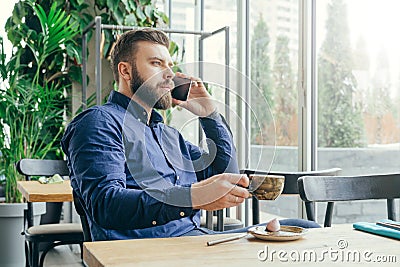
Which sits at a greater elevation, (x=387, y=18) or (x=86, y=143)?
(x=387, y=18)

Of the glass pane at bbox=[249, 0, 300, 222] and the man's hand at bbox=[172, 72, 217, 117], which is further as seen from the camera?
the glass pane at bbox=[249, 0, 300, 222]

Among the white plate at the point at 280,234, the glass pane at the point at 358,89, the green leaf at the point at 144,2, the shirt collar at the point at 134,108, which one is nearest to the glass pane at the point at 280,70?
the glass pane at the point at 358,89

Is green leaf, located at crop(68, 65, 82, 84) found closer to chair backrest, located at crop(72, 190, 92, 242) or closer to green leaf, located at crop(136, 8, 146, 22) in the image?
green leaf, located at crop(136, 8, 146, 22)

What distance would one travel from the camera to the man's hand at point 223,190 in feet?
4.41

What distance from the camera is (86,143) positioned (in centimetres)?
180

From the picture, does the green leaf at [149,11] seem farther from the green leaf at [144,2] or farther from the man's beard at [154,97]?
the man's beard at [154,97]

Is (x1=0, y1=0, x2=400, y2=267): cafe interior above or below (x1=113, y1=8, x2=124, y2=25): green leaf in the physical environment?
below

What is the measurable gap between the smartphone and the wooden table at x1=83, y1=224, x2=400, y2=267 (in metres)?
0.36

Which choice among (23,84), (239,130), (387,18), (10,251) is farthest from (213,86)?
(23,84)

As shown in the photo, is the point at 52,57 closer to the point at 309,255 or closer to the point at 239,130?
the point at 239,130

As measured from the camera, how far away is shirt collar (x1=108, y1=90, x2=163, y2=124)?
1.59 m

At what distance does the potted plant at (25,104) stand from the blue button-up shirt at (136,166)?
2.25m

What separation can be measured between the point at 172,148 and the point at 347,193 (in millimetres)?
669

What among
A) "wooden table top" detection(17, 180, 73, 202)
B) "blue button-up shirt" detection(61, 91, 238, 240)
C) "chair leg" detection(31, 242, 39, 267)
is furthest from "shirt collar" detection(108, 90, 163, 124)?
"chair leg" detection(31, 242, 39, 267)
